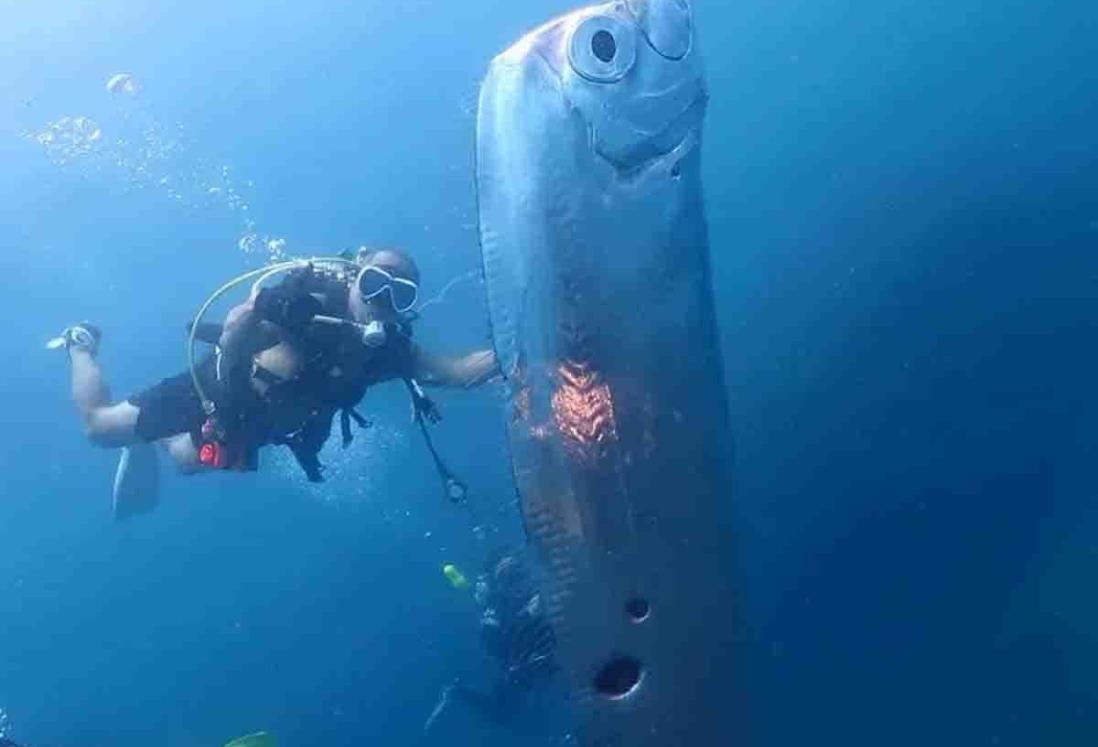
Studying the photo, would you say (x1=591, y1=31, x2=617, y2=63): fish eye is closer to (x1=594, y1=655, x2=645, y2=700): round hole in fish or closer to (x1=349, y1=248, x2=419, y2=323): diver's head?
(x1=594, y1=655, x2=645, y2=700): round hole in fish

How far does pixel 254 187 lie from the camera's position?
2525cm

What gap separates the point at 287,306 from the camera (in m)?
5.93

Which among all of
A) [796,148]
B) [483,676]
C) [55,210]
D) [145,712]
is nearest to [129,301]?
[55,210]

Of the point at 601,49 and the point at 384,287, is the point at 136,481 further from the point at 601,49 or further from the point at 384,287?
the point at 601,49

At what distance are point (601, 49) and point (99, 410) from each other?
→ 7129 mm

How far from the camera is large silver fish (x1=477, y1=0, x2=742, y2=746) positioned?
2518 millimetres

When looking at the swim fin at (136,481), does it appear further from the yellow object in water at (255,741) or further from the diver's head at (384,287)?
the diver's head at (384,287)

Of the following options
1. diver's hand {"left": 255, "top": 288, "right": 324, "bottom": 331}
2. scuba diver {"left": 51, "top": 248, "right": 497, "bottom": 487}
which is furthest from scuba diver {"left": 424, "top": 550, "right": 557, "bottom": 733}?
diver's hand {"left": 255, "top": 288, "right": 324, "bottom": 331}

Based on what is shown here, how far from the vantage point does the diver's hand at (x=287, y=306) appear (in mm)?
5926

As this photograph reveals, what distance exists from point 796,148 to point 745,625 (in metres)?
18.9

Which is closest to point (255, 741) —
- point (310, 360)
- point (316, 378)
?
point (316, 378)

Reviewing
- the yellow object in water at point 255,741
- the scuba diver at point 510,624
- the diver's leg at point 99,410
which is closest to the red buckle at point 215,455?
the diver's leg at point 99,410

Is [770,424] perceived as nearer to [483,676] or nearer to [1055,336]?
[1055,336]

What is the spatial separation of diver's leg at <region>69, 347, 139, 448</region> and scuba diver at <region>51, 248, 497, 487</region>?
1385 mm
